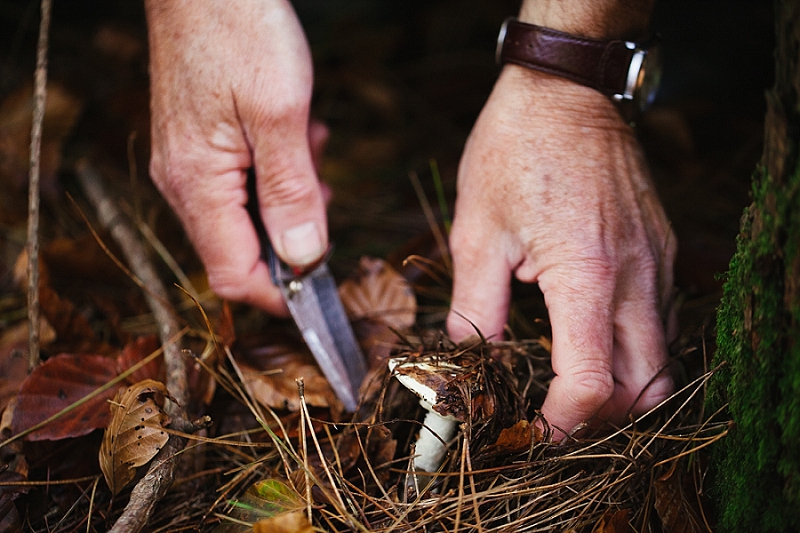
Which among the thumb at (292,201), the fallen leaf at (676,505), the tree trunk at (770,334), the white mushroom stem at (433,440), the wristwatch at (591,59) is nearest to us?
the tree trunk at (770,334)

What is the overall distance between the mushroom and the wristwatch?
775mm

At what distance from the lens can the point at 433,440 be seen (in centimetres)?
119

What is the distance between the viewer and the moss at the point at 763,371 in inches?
33.9

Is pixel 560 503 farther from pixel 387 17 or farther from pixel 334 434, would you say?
pixel 387 17

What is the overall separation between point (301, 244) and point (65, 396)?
0.69m

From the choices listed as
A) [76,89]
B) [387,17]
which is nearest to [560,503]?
[76,89]

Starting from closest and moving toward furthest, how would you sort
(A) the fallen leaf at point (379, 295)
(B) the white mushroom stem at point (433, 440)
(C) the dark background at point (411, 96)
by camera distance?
(B) the white mushroom stem at point (433, 440), (A) the fallen leaf at point (379, 295), (C) the dark background at point (411, 96)

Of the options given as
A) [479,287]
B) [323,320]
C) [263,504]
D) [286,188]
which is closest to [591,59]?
[479,287]

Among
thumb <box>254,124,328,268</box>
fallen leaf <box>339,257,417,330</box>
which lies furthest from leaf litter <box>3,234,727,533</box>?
thumb <box>254,124,328,268</box>

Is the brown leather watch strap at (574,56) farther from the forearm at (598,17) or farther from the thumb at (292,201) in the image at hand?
the thumb at (292,201)

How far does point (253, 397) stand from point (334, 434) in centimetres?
22

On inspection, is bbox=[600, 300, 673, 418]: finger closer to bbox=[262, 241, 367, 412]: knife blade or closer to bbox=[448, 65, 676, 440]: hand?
bbox=[448, 65, 676, 440]: hand

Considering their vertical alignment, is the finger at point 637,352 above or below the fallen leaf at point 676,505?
above

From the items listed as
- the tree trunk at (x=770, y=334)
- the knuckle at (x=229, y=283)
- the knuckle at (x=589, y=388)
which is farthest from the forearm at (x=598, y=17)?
the knuckle at (x=229, y=283)
